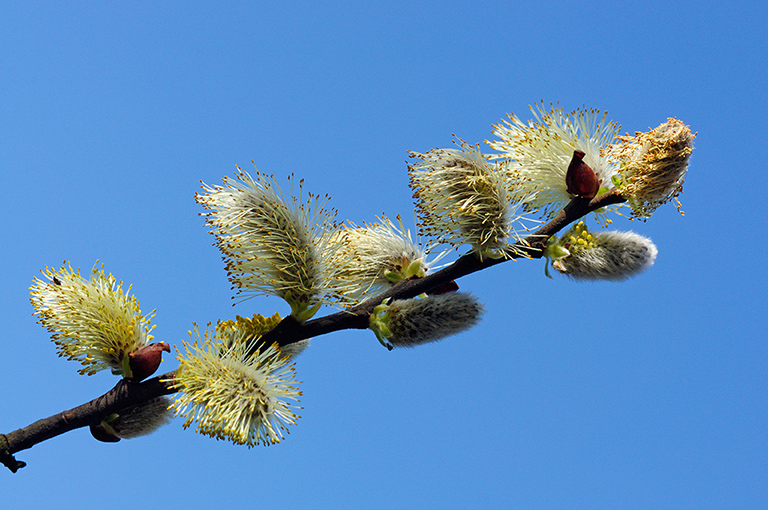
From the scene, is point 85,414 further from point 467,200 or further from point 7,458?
point 467,200

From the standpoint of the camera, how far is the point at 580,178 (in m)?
2.25

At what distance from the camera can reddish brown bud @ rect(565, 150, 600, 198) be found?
2.25 meters

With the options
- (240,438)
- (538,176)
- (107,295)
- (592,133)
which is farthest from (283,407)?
(592,133)

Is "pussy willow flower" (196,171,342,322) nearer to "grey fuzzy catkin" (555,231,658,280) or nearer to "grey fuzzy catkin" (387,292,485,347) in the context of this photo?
"grey fuzzy catkin" (387,292,485,347)

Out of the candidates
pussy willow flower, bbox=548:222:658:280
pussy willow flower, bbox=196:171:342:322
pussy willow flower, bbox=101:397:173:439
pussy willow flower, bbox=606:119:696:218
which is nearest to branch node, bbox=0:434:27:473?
pussy willow flower, bbox=101:397:173:439

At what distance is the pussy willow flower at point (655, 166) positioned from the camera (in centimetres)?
213

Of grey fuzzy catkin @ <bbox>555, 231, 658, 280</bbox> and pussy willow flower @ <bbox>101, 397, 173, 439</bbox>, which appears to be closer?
grey fuzzy catkin @ <bbox>555, 231, 658, 280</bbox>

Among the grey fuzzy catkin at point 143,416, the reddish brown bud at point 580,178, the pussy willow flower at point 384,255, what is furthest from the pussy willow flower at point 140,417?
the reddish brown bud at point 580,178

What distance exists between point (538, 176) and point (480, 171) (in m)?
0.25

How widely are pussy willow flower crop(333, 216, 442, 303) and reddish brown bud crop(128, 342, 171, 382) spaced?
0.76m

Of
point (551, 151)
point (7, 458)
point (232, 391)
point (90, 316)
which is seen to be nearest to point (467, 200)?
point (551, 151)

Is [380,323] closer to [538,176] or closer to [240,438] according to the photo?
[240,438]

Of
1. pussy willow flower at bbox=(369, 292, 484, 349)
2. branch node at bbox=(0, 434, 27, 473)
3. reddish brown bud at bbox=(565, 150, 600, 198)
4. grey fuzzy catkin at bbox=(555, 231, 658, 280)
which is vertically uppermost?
reddish brown bud at bbox=(565, 150, 600, 198)

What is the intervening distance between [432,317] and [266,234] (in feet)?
2.04
